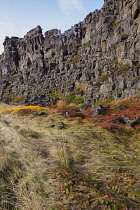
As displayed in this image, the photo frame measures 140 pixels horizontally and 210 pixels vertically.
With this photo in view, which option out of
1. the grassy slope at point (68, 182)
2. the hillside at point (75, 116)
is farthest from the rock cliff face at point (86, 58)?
the grassy slope at point (68, 182)

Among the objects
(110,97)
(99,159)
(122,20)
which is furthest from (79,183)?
(122,20)

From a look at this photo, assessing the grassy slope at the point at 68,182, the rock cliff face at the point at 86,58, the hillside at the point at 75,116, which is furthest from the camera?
the rock cliff face at the point at 86,58

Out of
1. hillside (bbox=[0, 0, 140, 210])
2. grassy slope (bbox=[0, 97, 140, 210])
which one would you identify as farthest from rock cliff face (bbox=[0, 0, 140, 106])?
grassy slope (bbox=[0, 97, 140, 210])

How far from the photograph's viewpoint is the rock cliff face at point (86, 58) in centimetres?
3016

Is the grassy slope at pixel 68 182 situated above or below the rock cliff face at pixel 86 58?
below

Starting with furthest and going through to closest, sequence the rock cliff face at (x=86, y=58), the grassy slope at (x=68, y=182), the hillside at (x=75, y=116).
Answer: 1. the rock cliff face at (x=86, y=58)
2. the hillside at (x=75, y=116)
3. the grassy slope at (x=68, y=182)

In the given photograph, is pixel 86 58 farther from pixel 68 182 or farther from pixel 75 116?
pixel 68 182

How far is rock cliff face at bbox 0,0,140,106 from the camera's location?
98.9 ft

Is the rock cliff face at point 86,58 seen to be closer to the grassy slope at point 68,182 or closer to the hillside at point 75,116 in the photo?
the hillside at point 75,116

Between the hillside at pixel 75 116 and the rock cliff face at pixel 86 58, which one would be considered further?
the rock cliff face at pixel 86 58

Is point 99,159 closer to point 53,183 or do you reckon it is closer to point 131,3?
point 53,183

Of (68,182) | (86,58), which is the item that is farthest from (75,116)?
(86,58)

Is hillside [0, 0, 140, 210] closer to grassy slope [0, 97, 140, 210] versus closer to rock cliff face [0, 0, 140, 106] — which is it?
grassy slope [0, 97, 140, 210]

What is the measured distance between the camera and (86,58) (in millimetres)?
44281
